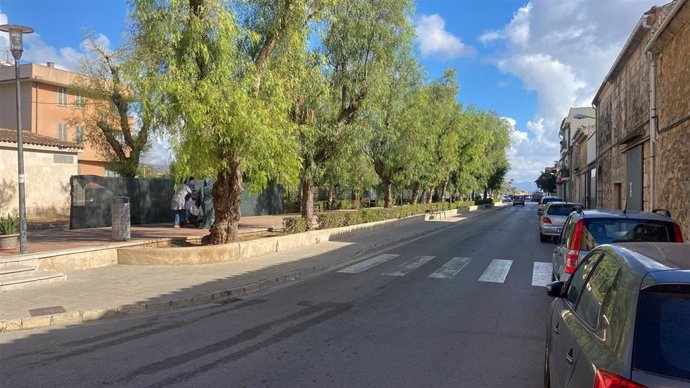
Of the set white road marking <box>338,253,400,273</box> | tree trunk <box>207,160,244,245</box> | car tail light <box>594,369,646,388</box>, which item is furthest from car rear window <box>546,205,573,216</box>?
car tail light <box>594,369,646,388</box>

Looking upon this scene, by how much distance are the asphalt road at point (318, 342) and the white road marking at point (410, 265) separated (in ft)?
4.33

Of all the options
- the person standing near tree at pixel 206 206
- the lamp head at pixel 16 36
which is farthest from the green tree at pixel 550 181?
the lamp head at pixel 16 36

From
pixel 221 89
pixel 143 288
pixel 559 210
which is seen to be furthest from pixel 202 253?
pixel 559 210

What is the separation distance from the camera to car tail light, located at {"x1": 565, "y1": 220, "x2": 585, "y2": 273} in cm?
752

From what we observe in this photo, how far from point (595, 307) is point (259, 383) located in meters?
3.13

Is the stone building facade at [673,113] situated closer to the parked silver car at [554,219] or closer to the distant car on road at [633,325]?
the parked silver car at [554,219]

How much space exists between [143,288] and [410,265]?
259 inches

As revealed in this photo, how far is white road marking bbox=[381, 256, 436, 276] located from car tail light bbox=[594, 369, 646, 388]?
9553 millimetres

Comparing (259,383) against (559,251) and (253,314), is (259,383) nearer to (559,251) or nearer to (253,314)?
(253,314)

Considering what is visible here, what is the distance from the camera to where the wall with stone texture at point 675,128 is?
13.8 meters

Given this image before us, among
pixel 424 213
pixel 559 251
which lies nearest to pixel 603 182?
pixel 424 213

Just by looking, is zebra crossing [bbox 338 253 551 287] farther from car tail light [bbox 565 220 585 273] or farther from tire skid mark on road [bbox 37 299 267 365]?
tire skid mark on road [bbox 37 299 267 365]

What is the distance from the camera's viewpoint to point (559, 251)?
859cm

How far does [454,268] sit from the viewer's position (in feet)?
42.2
